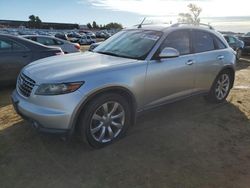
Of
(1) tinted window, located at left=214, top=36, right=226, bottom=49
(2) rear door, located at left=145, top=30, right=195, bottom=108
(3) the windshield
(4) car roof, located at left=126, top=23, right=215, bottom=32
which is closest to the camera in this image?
(2) rear door, located at left=145, top=30, right=195, bottom=108

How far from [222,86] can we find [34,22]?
331 feet

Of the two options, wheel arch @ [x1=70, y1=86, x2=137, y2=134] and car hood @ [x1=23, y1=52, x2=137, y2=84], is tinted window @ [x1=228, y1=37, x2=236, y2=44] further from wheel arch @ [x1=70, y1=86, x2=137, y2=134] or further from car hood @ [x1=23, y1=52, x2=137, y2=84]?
wheel arch @ [x1=70, y1=86, x2=137, y2=134]

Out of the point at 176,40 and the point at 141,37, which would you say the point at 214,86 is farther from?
the point at 141,37

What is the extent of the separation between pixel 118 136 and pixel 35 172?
128 centimetres

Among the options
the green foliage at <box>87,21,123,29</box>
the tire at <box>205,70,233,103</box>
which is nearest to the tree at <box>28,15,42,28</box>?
the green foliage at <box>87,21,123,29</box>

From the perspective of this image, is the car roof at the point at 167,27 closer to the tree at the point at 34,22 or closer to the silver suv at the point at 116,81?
the silver suv at the point at 116,81

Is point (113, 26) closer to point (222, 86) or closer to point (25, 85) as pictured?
point (222, 86)

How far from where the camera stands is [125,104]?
4156 mm

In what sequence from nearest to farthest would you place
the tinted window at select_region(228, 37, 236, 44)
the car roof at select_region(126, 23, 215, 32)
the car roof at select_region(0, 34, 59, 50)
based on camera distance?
the car roof at select_region(126, 23, 215, 32), the car roof at select_region(0, 34, 59, 50), the tinted window at select_region(228, 37, 236, 44)

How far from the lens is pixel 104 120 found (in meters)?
4.03

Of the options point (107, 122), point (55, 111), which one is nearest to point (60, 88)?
point (55, 111)

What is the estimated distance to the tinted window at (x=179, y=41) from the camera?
483 centimetres

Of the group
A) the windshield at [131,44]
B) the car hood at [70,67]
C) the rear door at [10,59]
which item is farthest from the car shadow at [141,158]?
the rear door at [10,59]

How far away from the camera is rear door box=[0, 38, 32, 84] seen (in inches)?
265
